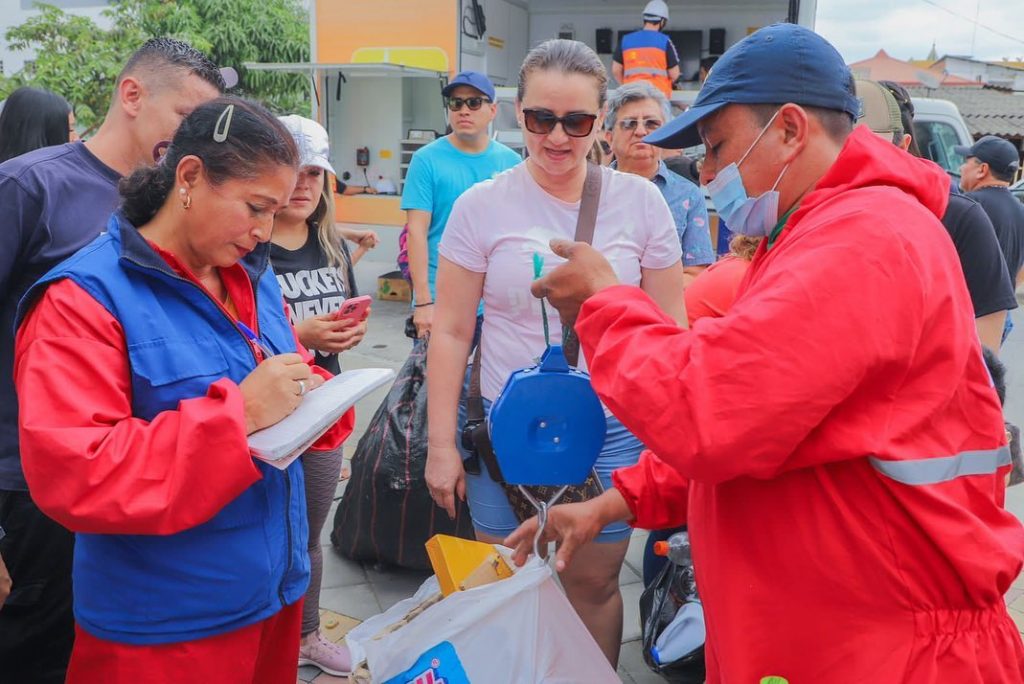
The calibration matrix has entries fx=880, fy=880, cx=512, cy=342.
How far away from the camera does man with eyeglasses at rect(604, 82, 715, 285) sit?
4.10m

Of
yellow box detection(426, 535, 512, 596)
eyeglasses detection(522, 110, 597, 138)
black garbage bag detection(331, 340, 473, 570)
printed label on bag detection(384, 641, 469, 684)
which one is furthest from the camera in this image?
black garbage bag detection(331, 340, 473, 570)

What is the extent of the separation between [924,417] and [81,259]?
4.84ft

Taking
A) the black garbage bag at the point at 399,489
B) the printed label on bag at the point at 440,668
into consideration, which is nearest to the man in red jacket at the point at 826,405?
the printed label on bag at the point at 440,668

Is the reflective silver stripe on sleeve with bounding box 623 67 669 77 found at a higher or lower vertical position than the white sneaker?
higher

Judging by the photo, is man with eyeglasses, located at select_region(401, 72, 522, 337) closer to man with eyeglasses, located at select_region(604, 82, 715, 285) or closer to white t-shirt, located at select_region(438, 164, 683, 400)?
man with eyeglasses, located at select_region(604, 82, 715, 285)

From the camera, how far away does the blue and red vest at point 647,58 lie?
7.47m

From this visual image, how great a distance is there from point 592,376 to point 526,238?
1.01m

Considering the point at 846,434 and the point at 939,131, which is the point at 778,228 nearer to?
the point at 846,434

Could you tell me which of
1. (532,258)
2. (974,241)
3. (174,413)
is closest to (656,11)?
(974,241)

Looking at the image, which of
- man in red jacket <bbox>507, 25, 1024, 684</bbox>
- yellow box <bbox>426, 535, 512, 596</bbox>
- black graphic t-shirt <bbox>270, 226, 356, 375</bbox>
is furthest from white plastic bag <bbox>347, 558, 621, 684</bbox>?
black graphic t-shirt <bbox>270, 226, 356, 375</bbox>

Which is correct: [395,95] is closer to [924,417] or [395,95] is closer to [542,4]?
[542,4]

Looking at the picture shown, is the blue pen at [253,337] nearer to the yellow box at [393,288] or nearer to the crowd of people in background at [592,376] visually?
the crowd of people in background at [592,376]

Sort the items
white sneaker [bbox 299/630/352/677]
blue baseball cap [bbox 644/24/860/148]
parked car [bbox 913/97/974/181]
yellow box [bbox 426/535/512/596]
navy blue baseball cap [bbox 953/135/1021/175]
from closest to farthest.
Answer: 1. blue baseball cap [bbox 644/24/860/148]
2. yellow box [bbox 426/535/512/596]
3. white sneaker [bbox 299/630/352/677]
4. navy blue baseball cap [bbox 953/135/1021/175]
5. parked car [bbox 913/97/974/181]

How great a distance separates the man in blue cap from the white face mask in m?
4.36
